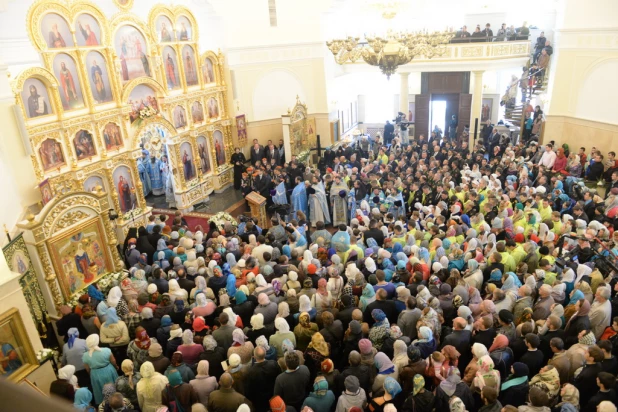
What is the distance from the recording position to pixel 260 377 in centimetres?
566

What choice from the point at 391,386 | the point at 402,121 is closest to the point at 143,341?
the point at 391,386

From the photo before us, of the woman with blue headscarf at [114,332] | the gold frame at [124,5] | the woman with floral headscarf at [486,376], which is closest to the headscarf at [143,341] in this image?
the woman with blue headscarf at [114,332]

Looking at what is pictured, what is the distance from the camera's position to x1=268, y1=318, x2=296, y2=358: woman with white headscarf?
6164mm

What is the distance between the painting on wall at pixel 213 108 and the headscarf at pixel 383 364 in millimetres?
12727

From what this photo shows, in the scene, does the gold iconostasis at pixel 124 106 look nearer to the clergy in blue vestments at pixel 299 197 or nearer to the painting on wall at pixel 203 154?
the painting on wall at pixel 203 154

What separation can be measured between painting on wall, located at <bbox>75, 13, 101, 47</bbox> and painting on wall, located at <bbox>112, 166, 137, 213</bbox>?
339cm

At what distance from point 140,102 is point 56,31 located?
307 cm

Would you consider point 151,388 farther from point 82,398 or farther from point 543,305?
point 543,305

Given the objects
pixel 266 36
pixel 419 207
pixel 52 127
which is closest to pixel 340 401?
pixel 419 207

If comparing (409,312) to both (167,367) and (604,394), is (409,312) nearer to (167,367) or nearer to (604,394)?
(604,394)

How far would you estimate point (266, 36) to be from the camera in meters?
17.5

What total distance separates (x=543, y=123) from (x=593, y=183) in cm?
500

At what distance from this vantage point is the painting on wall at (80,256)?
8906mm

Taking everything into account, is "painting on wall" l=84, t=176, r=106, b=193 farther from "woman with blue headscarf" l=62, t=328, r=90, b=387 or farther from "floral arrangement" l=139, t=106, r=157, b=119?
"woman with blue headscarf" l=62, t=328, r=90, b=387
